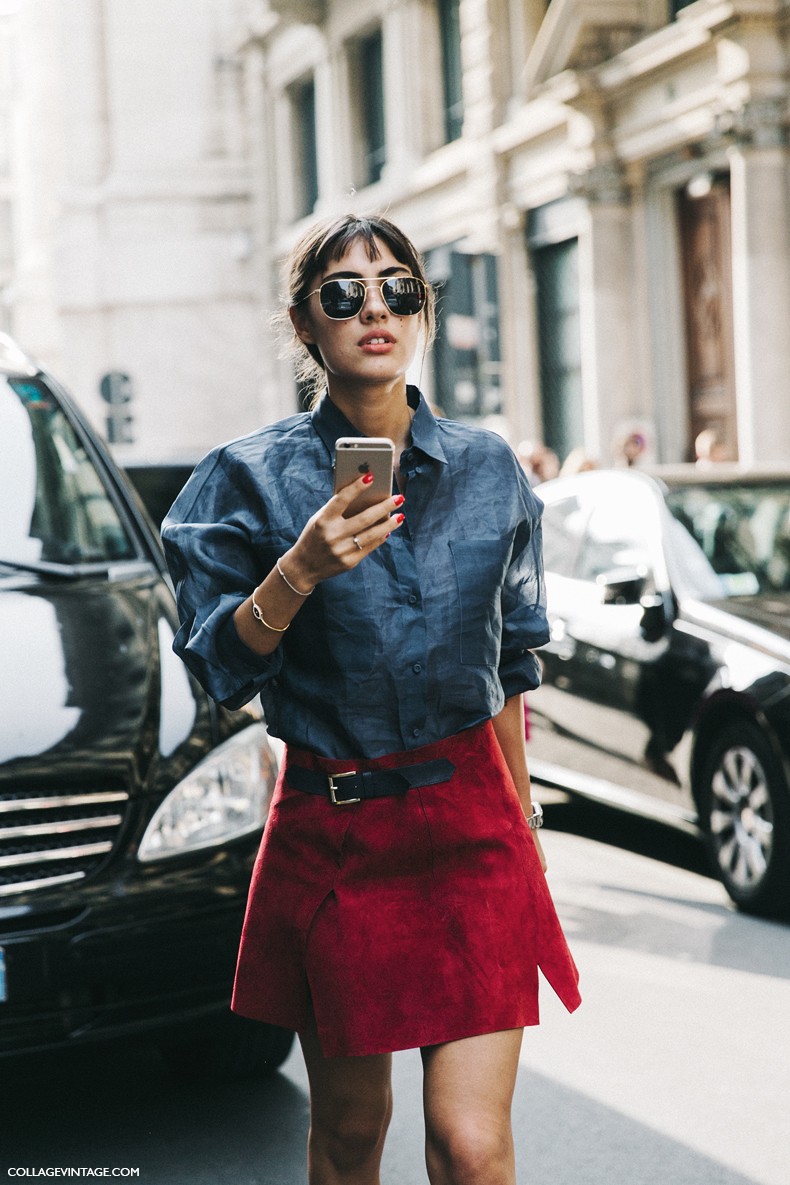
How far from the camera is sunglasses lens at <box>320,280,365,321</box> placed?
8.42ft

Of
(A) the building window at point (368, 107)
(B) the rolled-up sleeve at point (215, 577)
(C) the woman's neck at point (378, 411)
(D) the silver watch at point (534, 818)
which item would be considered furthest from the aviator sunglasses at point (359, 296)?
(A) the building window at point (368, 107)

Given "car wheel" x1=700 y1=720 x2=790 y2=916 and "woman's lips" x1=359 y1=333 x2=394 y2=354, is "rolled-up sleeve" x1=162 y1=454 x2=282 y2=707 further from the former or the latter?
"car wheel" x1=700 y1=720 x2=790 y2=916

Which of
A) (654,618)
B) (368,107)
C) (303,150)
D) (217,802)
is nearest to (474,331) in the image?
(368,107)

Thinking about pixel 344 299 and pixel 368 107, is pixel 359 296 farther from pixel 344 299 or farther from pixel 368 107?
pixel 368 107

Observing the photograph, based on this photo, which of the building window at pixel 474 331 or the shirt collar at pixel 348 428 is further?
the building window at pixel 474 331

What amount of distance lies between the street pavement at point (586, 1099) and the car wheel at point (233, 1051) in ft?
0.15

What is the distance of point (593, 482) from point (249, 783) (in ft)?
13.8

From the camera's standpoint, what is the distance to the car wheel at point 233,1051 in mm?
4273

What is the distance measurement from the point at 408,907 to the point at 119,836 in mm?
1449

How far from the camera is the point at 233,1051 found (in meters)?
4.34

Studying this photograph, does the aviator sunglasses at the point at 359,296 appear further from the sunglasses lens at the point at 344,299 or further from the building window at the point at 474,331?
the building window at the point at 474,331

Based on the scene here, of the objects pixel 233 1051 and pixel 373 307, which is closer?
pixel 373 307

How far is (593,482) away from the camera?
7.94m

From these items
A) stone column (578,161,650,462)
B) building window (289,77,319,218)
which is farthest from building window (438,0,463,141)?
building window (289,77,319,218)
